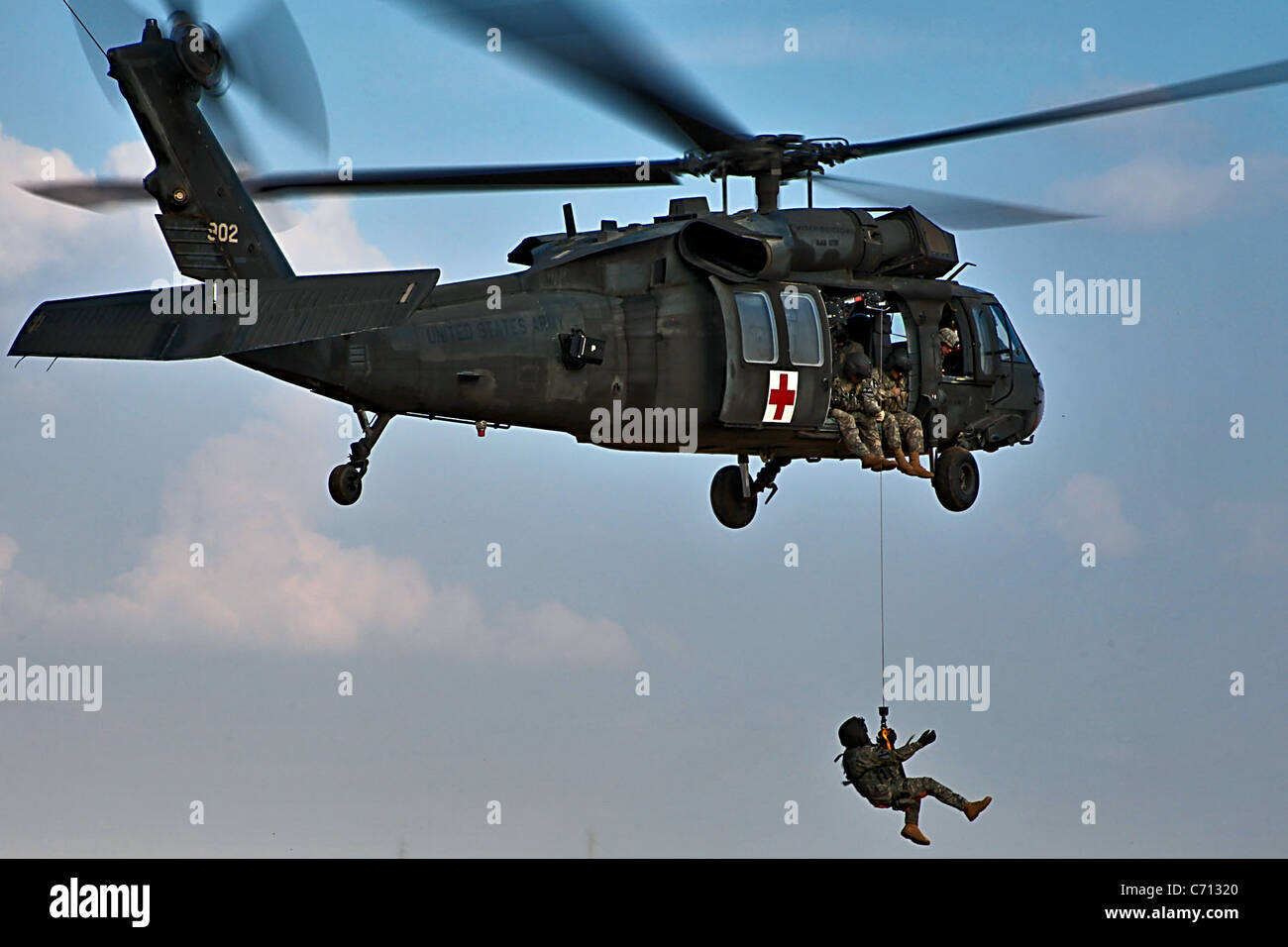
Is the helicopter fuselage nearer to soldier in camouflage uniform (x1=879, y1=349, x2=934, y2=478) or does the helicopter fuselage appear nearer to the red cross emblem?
the red cross emblem

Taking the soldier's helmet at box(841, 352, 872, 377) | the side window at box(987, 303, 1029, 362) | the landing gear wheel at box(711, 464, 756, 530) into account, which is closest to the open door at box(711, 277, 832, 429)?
the soldier's helmet at box(841, 352, 872, 377)

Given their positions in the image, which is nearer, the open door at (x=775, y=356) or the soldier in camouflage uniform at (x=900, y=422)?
the open door at (x=775, y=356)

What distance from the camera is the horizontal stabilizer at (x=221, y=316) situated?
1906 centimetres

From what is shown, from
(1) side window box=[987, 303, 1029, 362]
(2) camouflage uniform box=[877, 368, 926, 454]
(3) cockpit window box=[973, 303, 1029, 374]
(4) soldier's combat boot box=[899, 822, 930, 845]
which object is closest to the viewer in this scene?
(4) soldier's combat boot box=[899, 822, 930, 845]

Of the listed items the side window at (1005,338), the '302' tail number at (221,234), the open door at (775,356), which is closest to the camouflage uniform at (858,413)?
the open door at (775,356)

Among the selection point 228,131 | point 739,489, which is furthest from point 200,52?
point 739,489

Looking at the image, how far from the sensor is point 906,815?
2328 cm

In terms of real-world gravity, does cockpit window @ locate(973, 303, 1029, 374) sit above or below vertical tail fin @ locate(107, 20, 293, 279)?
below

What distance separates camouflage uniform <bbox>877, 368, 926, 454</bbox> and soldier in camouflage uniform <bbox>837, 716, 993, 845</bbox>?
344 centimetres

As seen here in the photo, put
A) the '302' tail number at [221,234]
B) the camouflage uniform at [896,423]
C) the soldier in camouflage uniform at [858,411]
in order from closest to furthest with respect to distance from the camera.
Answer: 1. the '302' tail number at [221,234]
2. the soldier in camouflage uniform at [858,411]
3. the camouflage uniform at [896,423]

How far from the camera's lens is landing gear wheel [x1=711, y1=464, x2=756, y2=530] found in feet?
87.4

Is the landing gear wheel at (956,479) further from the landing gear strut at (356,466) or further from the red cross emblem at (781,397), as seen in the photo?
the landing gear strut at (356,466)

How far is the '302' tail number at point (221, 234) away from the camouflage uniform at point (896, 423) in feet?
26.1

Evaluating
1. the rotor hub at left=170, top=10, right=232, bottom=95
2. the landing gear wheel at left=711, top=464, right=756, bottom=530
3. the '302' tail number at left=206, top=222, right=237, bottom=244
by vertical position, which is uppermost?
the rotor hub at left=170, top=10, right=232, bottom=95
